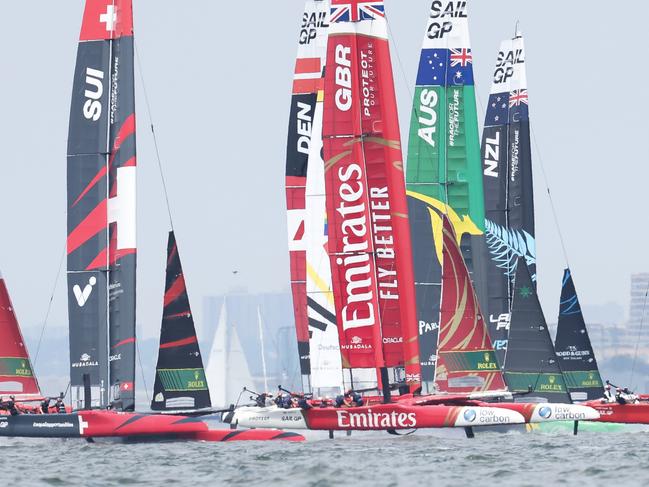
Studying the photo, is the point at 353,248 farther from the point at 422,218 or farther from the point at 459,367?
the point at 422,218

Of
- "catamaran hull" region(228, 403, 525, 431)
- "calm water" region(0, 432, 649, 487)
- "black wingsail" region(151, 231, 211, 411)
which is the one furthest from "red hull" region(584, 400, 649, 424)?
"black wingsail" region(151, 231, 211, 411)

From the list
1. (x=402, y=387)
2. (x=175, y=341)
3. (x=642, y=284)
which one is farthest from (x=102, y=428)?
(x=642, y=284)

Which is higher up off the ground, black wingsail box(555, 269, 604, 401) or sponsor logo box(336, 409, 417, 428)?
black wingsail box(555, 269, 604, 401)

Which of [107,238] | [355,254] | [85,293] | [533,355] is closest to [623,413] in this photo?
[533,355]

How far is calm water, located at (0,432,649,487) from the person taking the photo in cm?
2938

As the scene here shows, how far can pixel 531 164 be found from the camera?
2044 inches

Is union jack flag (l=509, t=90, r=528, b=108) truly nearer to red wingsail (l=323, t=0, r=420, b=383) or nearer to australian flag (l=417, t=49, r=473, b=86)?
australian flag (l=417, t=49, r=473, b=86)

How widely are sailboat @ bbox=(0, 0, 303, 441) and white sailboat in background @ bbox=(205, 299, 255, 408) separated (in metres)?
48.4

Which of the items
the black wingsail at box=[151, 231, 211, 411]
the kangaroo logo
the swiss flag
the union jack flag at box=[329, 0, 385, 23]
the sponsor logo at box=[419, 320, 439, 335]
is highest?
the swiss flag

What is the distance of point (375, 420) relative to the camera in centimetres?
3566

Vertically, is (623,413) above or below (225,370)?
below

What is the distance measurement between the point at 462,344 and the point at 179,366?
6.17m

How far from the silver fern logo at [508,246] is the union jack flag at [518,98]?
3.76 metres

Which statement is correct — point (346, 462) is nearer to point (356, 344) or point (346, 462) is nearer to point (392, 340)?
point (356, 344)
